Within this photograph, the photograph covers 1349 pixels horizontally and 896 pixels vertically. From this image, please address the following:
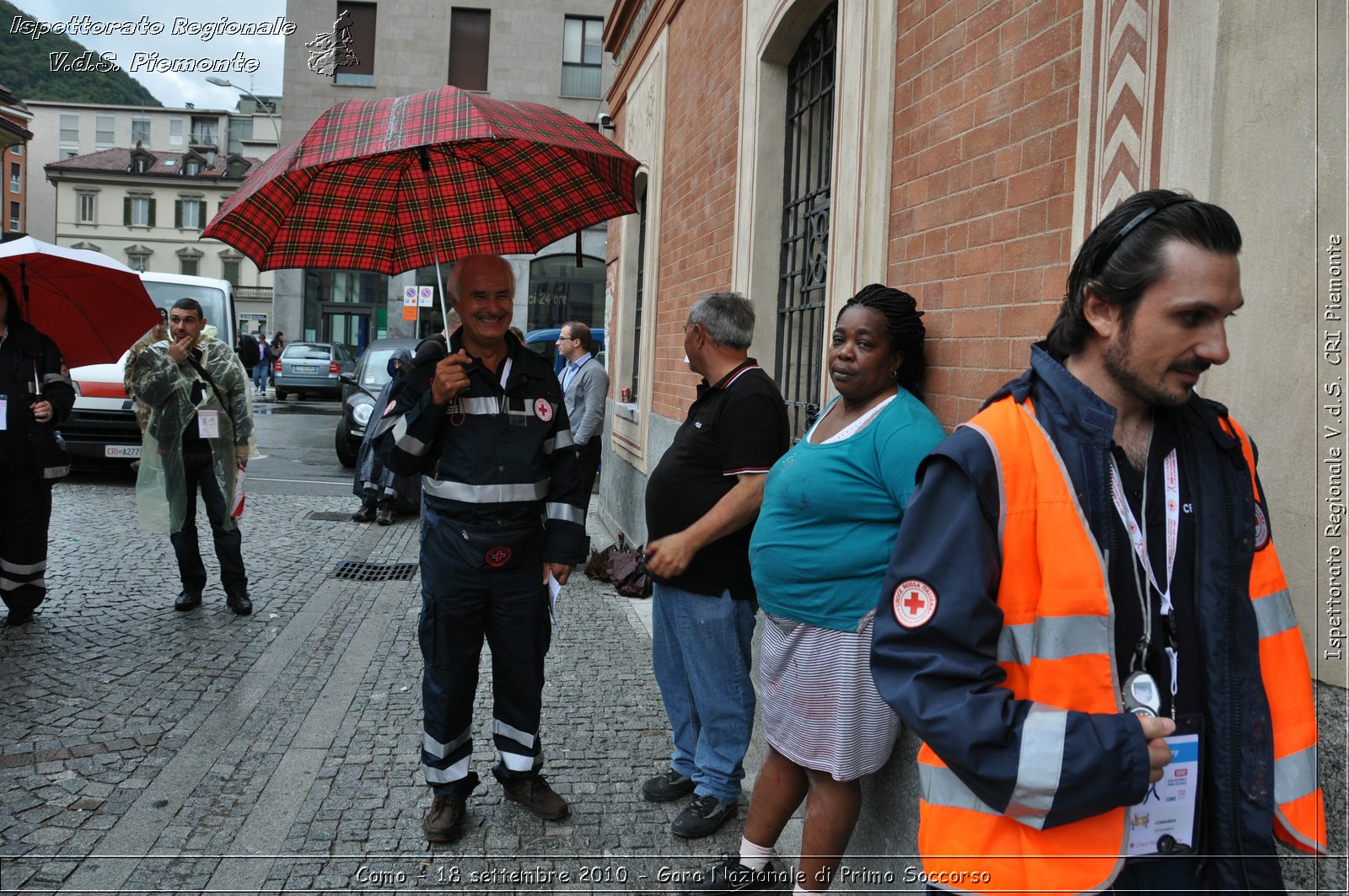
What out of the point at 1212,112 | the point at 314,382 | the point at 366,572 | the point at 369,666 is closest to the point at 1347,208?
the point at 1212,112

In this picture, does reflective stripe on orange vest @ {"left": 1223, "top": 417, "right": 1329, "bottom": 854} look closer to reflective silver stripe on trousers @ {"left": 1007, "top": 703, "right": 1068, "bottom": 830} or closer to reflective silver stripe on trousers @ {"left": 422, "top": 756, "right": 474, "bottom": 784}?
reflective silver stripe on trousers @ {"left": 1007, "top": 703, "right": 1068, "bottom": 830}

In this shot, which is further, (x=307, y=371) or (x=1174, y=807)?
(x=307, y=371)

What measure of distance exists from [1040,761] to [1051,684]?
0.13 m

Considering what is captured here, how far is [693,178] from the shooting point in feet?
25.3

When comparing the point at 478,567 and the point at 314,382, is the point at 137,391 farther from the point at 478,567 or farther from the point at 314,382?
the point at 314,382

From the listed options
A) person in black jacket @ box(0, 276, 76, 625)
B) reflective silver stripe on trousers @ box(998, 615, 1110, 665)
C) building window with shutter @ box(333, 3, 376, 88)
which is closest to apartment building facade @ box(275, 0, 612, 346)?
building window with shutter @ box(333, 3, 376, 88)

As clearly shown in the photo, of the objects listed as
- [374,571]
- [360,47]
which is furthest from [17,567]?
[360,47]

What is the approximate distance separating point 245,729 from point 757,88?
14.2 feet

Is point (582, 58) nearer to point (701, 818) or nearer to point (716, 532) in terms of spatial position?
point (716, 532)

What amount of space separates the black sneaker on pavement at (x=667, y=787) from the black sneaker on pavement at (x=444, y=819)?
2.45 ft

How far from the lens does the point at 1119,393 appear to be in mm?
1748

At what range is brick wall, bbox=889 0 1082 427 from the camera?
2.81 meters

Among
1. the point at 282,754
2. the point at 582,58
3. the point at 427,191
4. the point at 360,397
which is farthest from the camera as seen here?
the point at 582,58

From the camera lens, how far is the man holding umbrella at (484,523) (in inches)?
147
